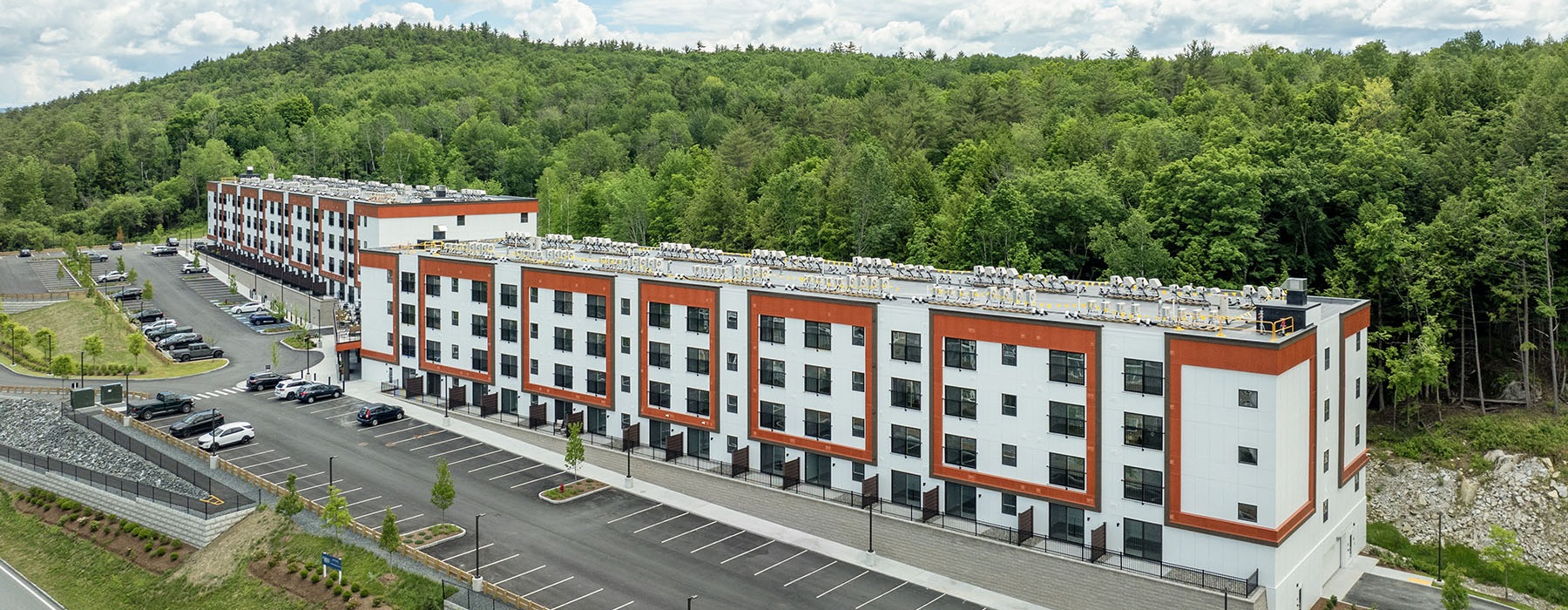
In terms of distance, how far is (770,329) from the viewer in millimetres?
60844

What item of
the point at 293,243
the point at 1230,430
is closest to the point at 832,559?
the point at 1230,430

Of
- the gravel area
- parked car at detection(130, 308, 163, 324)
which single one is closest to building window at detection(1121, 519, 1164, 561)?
the gravel area

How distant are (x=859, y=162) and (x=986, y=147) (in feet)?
53.4

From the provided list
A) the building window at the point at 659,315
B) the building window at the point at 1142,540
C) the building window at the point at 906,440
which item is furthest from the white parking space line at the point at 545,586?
the building window at the point at 1142,540

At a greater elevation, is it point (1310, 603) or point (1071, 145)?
point (1071, 145)

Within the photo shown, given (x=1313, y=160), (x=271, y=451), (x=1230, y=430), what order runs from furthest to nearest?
(x=1313, y=160)
(x=271, y=451)
(x=1230, y=430)

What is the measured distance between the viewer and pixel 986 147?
113750 mm

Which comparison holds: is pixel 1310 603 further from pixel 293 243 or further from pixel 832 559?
pixel 293 243

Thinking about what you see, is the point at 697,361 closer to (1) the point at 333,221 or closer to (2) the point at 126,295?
(1) the point at 333,221

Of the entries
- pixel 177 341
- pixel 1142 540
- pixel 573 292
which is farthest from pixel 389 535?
pixel 177 341

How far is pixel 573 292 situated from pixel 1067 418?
105 feet

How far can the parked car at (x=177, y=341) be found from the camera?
94.6 m

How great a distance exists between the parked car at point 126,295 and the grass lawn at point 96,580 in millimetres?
50525

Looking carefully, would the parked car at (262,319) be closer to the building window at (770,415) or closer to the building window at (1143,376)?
the building window at (770,415)
